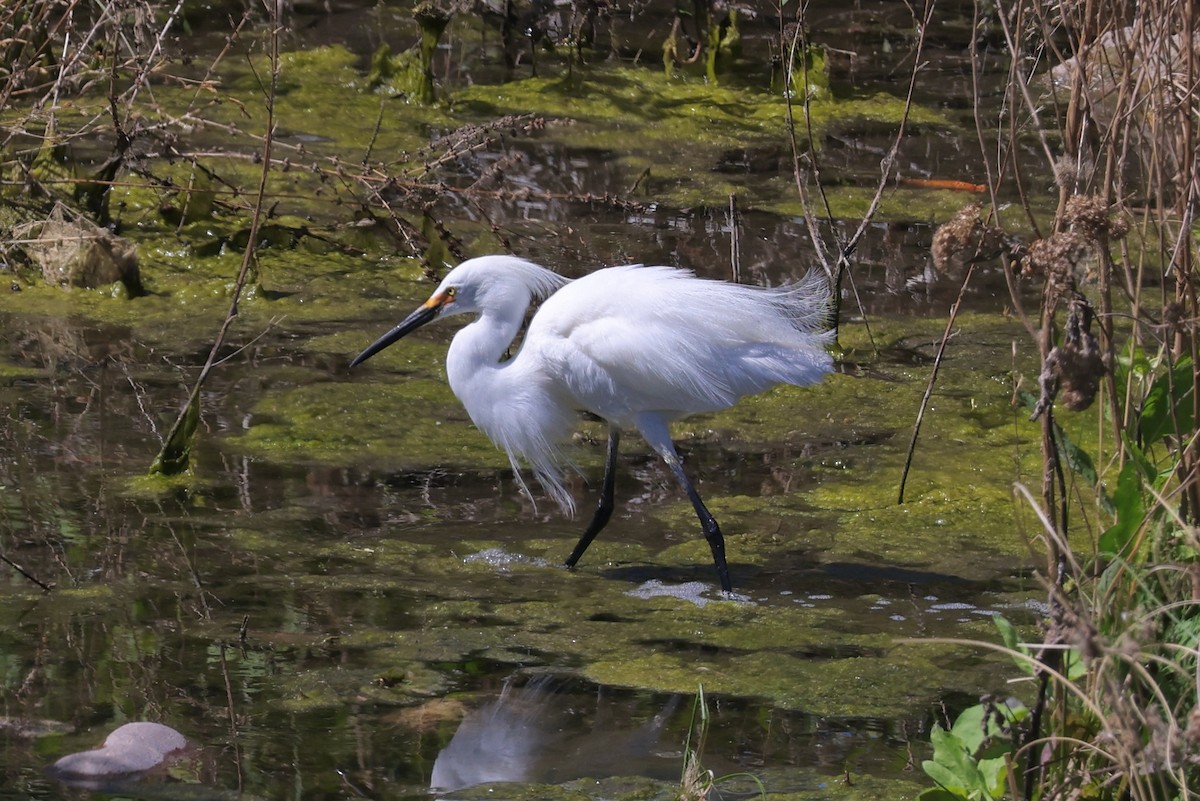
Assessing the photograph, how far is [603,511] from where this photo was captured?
162 inches

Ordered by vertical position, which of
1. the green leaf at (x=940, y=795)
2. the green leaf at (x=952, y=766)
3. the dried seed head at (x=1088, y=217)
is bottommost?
the green leaf at (x=940, y=795)

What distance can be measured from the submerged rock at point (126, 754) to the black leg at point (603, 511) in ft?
4.75

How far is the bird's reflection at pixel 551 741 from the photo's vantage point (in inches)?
111

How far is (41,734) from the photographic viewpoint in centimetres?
277

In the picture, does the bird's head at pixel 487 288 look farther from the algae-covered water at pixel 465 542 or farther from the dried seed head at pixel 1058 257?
the dried seed head at pixel 1058 257

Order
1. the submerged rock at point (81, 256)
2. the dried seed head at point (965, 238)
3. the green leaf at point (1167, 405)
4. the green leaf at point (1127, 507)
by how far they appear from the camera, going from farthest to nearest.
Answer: the submerged rock at point (81, 256), the green leaf at point (1167, 405), the green leaf at point (1127, 507), the dried seed head at point (965, 238)

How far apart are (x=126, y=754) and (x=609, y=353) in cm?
170

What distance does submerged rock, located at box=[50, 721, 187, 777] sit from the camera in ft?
8.57

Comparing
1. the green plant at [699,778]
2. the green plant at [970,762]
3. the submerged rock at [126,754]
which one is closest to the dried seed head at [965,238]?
the green plant at [970,762]

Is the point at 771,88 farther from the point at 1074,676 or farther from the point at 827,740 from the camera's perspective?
the point at 1074,676

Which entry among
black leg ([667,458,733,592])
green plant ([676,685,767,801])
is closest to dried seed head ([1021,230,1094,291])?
green plant ([676,685,767,801])

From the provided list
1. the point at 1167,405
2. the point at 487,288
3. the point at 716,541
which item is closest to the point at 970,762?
the point at 1167,405

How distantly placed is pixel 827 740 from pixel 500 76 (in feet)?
21.0

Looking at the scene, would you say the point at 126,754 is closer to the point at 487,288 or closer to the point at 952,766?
the point at 952,766
